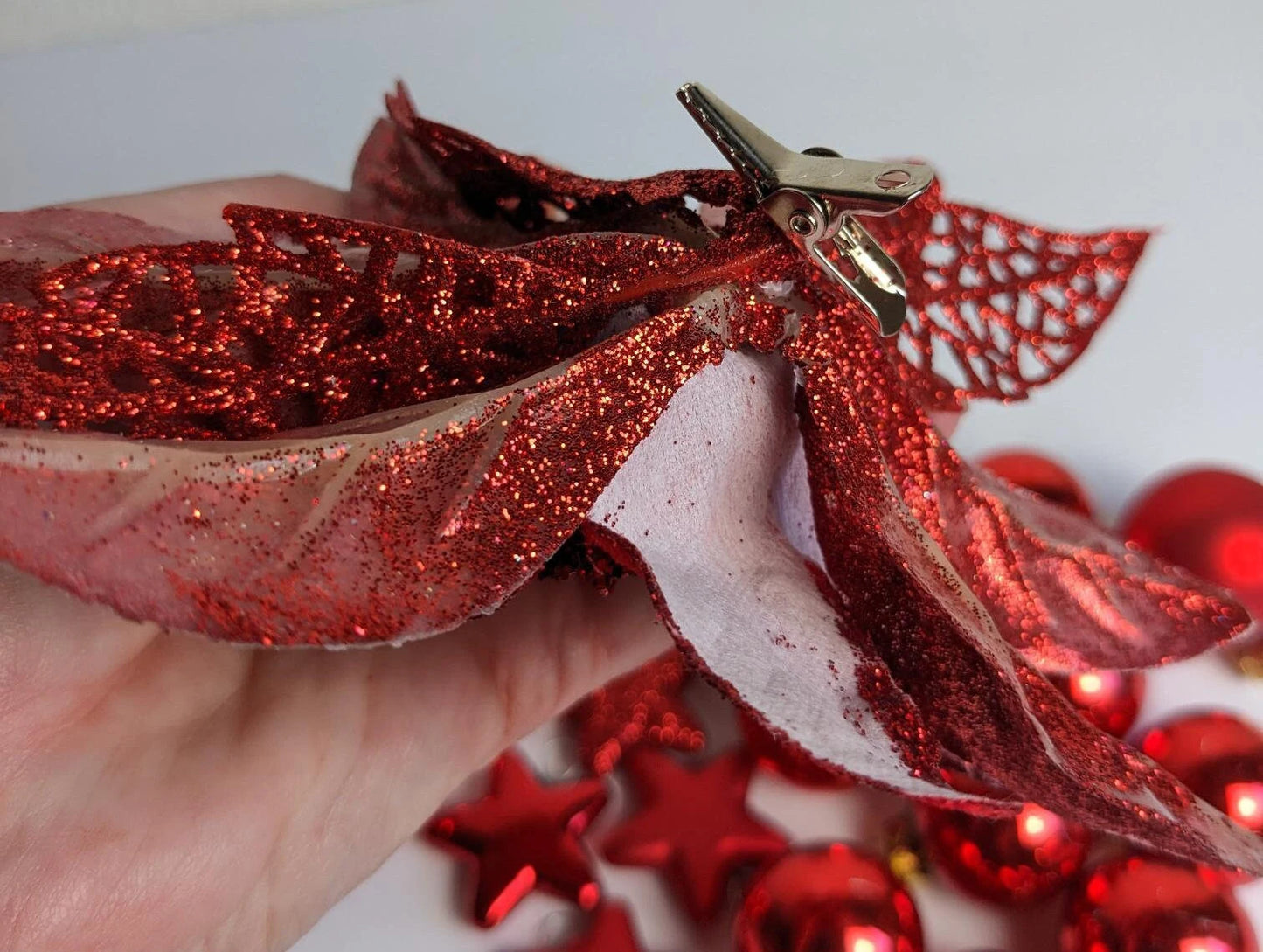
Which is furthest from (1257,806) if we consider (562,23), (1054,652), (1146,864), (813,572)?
(562,23)

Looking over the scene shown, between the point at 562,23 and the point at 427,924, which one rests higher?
the point at 562,23

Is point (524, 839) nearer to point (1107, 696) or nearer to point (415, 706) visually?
point (415, 706)

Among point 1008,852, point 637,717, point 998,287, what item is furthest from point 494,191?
point 1008,852

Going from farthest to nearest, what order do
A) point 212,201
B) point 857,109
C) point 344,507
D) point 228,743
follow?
1. point 857,109
2. point 212,201
3. point 228,743
4. point 344,507

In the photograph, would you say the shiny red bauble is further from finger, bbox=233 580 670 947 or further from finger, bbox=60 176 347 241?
finger, bbox=60 176 347 241

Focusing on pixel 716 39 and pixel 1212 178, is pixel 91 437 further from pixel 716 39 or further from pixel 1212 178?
pixel 1212 178

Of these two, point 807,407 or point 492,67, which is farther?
point 492,67
